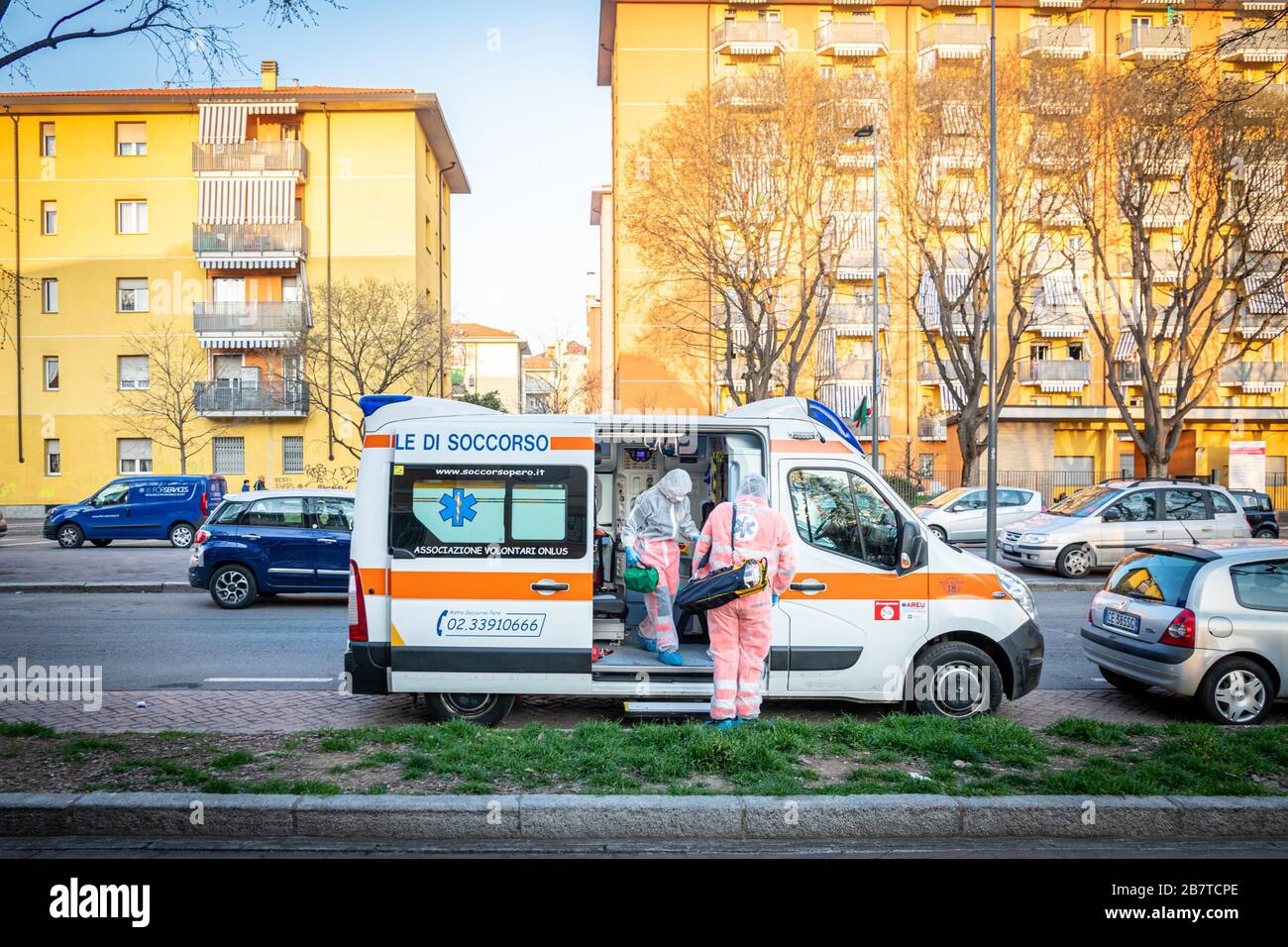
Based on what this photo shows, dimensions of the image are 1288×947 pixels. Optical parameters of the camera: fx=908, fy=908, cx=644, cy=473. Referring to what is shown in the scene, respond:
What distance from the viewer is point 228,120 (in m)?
39.2

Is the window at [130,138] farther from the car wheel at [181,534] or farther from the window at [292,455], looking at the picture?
the car wheel at [181,534]

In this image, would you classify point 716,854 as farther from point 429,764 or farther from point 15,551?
point 15,551

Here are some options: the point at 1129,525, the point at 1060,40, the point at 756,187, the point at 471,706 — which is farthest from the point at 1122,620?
the point at 1060,40

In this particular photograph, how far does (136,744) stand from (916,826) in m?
4.91

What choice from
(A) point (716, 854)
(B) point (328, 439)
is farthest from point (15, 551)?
(A) point (716, 854)

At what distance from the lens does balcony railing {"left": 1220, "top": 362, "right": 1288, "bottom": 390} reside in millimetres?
39688

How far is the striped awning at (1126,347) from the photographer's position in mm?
37500

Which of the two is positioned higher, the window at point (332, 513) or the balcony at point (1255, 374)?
the balcony at point (1255, 374)

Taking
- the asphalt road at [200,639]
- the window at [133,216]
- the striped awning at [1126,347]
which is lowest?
the asphalt road at [200,639]

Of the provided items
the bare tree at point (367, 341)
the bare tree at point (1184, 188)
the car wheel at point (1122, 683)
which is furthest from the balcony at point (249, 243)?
the car wheel at point (1122, 683)

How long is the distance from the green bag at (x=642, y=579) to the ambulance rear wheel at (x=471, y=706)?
1.31m

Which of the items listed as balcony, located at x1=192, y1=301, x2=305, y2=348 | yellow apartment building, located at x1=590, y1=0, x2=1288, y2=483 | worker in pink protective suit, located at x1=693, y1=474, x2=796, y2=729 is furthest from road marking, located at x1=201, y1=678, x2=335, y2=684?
balcony, located at x1=192, y1=301, x2=305, y2=348

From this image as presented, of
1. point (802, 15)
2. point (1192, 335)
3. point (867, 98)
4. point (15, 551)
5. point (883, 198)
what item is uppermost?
point (802, 15)

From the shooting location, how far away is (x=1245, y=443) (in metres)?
25.0
